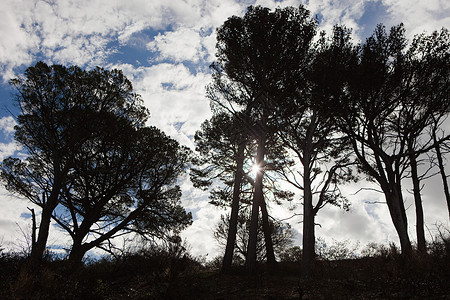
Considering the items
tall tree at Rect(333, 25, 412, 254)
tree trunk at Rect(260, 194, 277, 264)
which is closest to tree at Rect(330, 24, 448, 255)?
tall tree at Rect(333, 25, 412, 254)

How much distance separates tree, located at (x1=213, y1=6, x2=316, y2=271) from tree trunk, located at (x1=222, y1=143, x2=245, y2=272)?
4.07ft

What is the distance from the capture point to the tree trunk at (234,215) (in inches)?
465

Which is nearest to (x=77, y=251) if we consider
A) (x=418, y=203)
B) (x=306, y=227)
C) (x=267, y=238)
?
(x=267, y=238)

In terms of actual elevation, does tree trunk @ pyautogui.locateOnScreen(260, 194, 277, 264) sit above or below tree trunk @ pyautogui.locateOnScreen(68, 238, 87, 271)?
above

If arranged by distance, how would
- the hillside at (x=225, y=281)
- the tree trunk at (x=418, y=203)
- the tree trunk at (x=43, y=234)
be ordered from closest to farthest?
the hillside at (x=225, y=281) → the tree trunk at (x=43, y=234) → the tree trunk at (x=418, y=203)

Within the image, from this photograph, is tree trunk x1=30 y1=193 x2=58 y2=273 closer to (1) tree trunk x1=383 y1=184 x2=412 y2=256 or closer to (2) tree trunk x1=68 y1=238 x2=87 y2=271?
(2) tree trunk x1=68 y1=238 x2=87 y2=271

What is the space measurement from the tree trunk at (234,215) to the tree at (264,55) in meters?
1.24

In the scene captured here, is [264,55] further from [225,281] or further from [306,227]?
[225,281]

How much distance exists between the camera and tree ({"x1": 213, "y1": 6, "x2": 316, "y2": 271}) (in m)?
12.3

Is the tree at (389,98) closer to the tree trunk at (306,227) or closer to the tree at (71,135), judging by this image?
the tree trunk at (306,227)

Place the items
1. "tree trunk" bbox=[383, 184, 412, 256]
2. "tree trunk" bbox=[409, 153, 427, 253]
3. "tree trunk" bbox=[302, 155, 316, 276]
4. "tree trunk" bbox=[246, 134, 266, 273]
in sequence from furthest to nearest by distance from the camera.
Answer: "tree trunk" bbox=[409, 153, 427, 253] → "tree trunk" bbox=[246, 134, 266, 273] → "tree trunk" bbox=[383, 184, 412, 256] → "tree trunk" bbox=[302, 155, 316, 276]

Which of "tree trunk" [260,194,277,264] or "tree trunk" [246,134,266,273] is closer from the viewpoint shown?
"tree trunk" [246,134,266,273]

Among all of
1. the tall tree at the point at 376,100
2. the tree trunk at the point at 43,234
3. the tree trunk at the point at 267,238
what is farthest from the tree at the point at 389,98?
the tree trunk at the point at 43,234

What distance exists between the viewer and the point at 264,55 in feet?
40.1
